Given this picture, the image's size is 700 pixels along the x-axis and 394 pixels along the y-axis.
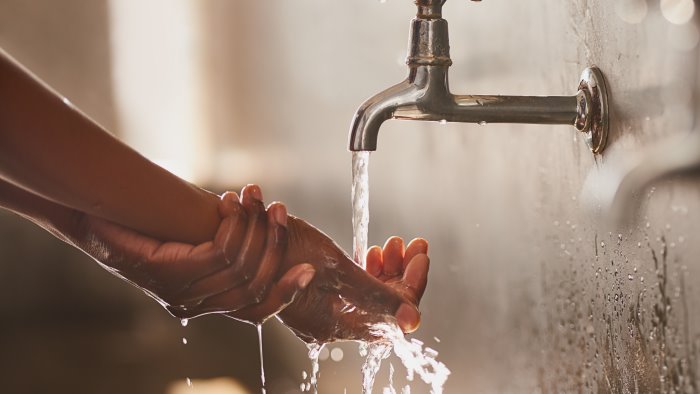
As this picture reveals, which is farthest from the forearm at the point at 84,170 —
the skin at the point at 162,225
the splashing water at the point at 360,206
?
the splashing water at the point at 360,206

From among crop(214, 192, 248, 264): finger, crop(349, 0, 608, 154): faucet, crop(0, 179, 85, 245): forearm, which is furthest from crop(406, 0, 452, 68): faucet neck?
crop(0, 179, 85, 245): forearm

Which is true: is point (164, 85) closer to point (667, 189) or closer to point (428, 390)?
point (428, 390)

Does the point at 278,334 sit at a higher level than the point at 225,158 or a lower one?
lower

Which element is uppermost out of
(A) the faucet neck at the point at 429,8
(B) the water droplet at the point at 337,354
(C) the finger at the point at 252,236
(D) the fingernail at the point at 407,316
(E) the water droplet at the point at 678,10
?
(A) the faucet neck at the point at 429,8

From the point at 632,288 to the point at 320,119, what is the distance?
1.09 meters

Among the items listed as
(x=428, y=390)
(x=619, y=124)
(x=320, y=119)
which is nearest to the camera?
(x=619, y=124)

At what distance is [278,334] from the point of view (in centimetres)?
198

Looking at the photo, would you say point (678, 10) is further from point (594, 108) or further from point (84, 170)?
point (84, 170)

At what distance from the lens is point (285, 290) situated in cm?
69

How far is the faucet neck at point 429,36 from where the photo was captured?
0.74m

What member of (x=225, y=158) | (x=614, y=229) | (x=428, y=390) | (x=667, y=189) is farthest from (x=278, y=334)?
(x=667, y=189)

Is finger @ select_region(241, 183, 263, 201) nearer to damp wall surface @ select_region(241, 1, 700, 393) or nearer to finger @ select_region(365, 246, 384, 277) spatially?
finger @ select_region(365, 246, 384, 277)

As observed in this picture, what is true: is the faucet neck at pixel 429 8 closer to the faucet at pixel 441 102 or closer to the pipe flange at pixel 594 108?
the faucet at pixel 441 102

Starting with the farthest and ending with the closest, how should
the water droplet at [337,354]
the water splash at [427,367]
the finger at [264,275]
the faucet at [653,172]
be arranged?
the water droplet at [337,354] → the water splash at [427,367] → the finger at [264,275] → the faucet at [653,172]
